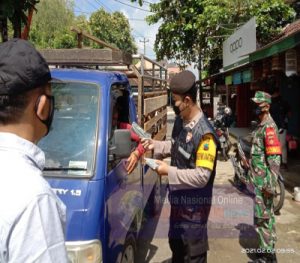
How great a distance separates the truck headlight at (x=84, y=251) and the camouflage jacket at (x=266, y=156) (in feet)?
7.76

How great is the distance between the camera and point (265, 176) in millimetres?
4211

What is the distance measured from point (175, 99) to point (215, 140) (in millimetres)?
424

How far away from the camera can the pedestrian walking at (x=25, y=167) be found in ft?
3.15

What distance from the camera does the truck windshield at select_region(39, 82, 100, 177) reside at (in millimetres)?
2805

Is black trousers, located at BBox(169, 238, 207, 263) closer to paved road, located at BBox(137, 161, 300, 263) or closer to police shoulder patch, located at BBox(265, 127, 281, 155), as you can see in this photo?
paved road, located at BBox(137, 161, 300, 263)

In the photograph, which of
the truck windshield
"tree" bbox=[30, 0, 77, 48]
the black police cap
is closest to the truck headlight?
the truck windshield

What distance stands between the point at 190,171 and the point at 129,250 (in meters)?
1.03

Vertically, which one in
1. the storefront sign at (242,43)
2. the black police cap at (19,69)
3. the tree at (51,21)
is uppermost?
the tree at (51,21)

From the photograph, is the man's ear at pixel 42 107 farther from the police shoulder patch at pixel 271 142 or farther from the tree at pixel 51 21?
the tree at pixel 51 21

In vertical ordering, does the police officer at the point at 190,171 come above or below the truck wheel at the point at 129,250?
above

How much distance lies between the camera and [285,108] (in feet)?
29.6

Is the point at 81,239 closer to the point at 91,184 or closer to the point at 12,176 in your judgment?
the point at 91,184

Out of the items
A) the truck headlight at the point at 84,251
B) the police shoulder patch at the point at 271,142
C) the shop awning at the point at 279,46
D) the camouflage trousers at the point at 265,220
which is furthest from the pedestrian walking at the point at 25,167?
the shop awning at the point at 279,46

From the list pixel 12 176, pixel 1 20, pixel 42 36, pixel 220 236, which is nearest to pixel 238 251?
pixel 220 236
